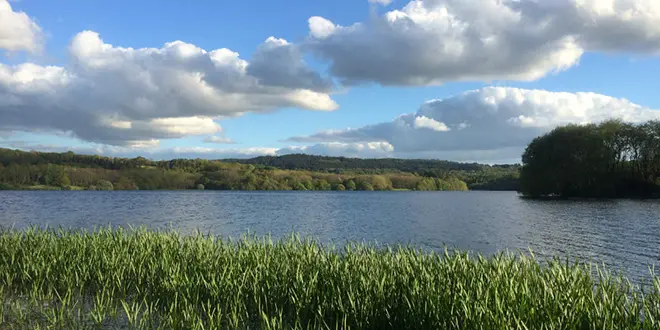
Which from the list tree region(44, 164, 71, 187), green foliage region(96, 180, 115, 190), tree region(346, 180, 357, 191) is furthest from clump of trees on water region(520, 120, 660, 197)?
tree region(44, 164, 71, 187)

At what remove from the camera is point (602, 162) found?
79375 millimetres

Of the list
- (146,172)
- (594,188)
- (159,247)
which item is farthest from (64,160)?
(159,247)

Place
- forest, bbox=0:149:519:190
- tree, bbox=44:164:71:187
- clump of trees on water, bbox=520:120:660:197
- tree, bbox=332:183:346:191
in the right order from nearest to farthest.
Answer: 1. clump of trees on water, bbox=520:120:660:197
2. tree, bbox=44:164:71:187
3. forest, bbox=0:149:519:190
4. tree, bbox=332:183:346:191

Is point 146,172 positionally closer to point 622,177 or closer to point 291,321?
point 622,177

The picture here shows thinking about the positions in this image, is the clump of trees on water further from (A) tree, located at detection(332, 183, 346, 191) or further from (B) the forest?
(A) tree, located at detection(332, 183, 346, 191)

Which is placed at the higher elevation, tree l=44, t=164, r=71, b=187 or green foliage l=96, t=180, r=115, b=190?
tree l=44, t=164, r=71, b=187

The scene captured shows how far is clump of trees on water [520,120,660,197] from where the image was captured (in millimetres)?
77562

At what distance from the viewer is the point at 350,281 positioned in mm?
8461

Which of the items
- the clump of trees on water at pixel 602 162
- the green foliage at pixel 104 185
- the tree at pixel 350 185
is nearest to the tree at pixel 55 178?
the green foliage at pixel 104 185

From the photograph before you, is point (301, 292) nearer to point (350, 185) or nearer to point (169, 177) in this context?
point (169, 177)

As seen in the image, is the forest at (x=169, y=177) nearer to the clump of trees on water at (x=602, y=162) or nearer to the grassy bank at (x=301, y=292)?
the clump of trees on water at (x=602, y=162)

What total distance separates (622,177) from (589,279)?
272ft

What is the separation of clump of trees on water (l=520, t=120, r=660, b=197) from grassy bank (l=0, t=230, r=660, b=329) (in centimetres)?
7906

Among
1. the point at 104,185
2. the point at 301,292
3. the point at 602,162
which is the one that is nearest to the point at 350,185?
the point at 104,185
